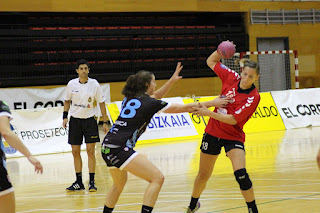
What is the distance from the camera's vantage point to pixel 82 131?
356 inches

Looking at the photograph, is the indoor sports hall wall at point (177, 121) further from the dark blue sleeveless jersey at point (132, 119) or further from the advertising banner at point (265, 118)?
the dark blue sleeveless jersey at point (132, 119)

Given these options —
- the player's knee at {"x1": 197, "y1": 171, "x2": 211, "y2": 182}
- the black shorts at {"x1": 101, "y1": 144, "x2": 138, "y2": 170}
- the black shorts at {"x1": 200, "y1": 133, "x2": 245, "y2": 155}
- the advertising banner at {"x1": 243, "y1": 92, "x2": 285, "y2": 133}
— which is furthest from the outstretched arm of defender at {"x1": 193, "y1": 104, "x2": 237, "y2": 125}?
the advertising banner at {"x1": 243, "y1": 92, "x2": 285, "y2": 133}

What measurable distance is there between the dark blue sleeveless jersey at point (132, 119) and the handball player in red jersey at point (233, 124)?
574mm

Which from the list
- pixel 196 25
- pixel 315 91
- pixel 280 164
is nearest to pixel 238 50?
Result: pixel 196 25

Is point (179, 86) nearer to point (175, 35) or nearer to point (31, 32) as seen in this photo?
point (175, 35)

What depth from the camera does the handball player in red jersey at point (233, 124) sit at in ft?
19.1

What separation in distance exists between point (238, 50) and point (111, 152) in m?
17.8

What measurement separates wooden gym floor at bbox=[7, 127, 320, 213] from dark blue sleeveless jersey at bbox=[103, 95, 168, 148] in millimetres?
1696

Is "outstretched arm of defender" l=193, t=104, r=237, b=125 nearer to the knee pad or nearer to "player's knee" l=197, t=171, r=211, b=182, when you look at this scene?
the knee pad

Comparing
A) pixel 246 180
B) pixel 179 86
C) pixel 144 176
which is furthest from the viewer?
pixel 179 86

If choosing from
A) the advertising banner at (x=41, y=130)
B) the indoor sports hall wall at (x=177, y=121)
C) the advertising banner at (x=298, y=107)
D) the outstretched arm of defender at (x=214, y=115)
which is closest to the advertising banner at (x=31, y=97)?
the indoor sports hall wall at (x=177, y=121)

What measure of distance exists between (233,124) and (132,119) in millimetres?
1217

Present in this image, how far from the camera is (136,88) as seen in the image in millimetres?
5500

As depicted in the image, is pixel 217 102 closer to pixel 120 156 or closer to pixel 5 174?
pixel 120 156
